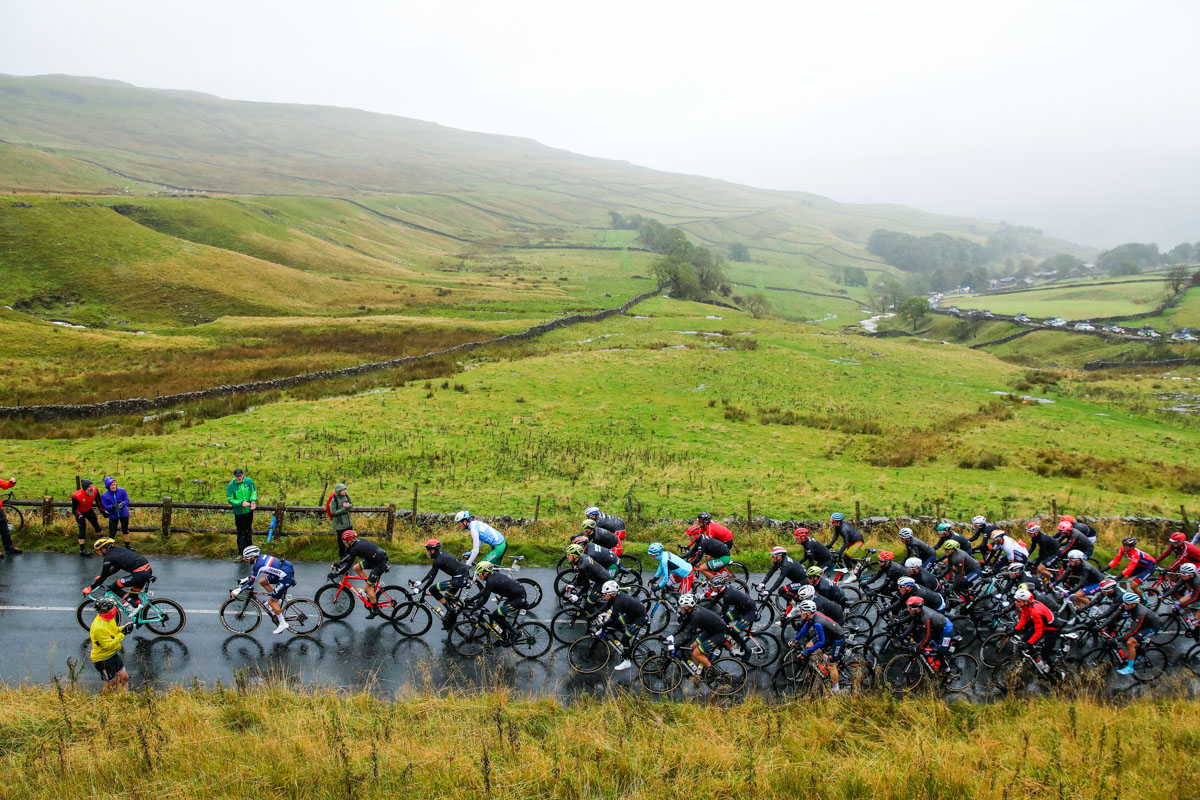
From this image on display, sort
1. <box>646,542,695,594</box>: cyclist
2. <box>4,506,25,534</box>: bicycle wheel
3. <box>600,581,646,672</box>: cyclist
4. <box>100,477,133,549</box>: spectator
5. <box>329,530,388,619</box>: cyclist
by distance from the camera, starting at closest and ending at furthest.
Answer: <box>600,581,646,672</box>: cyclist < <box>329,530,388,619</box>: cyclist < <box>646,542,695,594</box>: cyclist < <box>100,477,133,549</box>: spectator < <box>4,506,25,534</box>: bicycle wheel

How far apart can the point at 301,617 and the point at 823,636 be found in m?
11.6

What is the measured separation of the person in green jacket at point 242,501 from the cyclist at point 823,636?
14985 mm

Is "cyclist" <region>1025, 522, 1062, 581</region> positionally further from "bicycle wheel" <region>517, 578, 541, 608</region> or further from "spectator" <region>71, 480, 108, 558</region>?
"spectator" <region>71, 480, 108, 558</region>

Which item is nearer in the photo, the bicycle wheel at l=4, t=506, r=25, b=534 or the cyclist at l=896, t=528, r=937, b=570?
the cyclist at l=896, t=528, r=937, b=570

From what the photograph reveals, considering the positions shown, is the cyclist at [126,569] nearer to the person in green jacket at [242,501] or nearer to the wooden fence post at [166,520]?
the person in green jacket at [242,501]

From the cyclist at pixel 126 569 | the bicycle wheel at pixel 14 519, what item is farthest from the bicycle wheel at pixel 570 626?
the bicycle wheel at pixel 14 519

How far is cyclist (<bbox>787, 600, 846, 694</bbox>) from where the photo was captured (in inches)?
485

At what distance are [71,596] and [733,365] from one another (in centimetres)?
4521

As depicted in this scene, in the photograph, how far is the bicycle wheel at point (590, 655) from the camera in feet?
44.1

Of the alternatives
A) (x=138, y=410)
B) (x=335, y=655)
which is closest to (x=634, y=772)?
(x=335, y=655)

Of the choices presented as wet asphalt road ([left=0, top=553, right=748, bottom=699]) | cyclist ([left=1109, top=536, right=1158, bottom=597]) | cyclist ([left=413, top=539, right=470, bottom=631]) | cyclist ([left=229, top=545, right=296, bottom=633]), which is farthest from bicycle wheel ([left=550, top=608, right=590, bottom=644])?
cyclist ([left=1109, top=536, right=1158, bottom=597])

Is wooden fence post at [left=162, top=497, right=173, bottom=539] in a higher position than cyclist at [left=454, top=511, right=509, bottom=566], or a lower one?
lower

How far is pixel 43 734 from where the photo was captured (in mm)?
10195

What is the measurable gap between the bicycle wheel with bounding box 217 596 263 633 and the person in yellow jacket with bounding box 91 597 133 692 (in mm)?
2389
